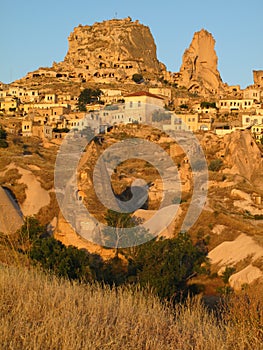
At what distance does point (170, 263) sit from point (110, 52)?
90821 millimetres

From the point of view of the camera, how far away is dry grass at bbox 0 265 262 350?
21.2ft

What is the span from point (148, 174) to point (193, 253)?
2073 centimetres

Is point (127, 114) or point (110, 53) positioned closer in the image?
point (127, 114)

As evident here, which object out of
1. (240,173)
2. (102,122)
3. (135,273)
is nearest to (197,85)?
(102,122)

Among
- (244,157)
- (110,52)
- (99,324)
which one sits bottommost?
(244,157)

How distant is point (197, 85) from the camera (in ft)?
330

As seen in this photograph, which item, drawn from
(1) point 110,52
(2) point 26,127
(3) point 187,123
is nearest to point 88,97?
(2) point 26,127

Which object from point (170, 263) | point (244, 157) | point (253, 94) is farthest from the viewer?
point (253, 94)

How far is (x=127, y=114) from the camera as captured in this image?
66.8m

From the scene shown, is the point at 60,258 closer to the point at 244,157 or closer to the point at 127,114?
the point at 244,157

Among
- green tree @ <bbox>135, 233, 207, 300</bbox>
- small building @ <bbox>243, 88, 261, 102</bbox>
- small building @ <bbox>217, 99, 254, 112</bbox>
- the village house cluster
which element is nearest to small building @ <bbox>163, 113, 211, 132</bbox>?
the village house cluster

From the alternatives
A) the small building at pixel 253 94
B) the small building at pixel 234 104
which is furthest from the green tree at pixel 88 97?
the small building at pixel 253 94

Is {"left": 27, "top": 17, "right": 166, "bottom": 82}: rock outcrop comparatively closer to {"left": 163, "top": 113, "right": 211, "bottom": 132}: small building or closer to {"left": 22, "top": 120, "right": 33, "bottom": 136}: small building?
{"left": 163, "top": 113, "right": 211, "bottom": 132}: small building

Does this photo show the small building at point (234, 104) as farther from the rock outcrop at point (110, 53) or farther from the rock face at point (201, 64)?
the rock outcrop at point (110, 53)
